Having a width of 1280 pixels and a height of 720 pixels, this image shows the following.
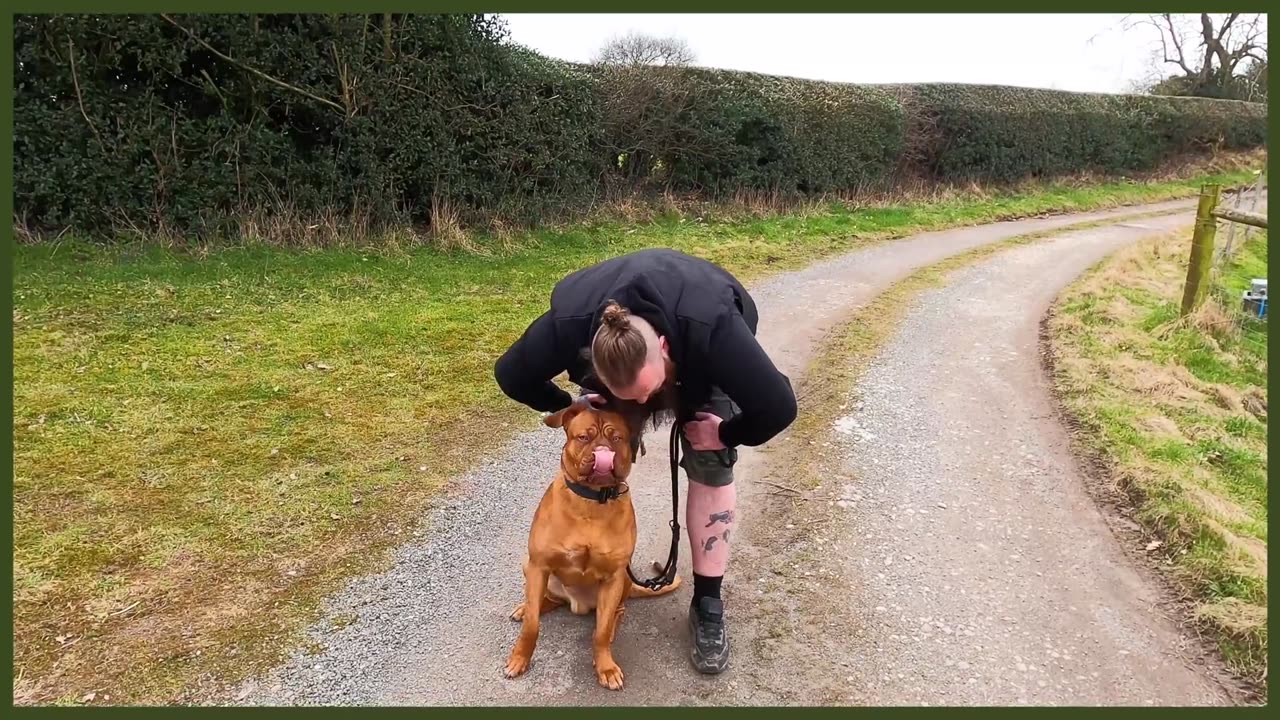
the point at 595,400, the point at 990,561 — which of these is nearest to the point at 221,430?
the point at 595,400

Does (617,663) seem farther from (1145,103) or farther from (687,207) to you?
(1145,103)

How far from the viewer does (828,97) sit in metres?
15.2

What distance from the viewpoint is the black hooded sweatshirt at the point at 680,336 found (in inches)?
98.2

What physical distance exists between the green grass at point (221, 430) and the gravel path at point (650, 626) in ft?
0.78

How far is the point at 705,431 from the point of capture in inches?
114

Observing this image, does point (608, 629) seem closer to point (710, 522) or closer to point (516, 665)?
point (516, 665)

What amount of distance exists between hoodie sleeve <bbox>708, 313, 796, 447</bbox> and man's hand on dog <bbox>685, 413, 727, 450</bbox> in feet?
0.89

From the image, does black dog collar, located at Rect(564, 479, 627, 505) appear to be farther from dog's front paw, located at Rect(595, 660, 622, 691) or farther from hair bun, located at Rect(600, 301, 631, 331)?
hair bun, located at Rect(600, 301, 631, 331)

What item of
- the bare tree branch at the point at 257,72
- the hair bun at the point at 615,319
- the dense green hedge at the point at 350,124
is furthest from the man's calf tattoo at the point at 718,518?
the bare tree branch at the point at 257,72

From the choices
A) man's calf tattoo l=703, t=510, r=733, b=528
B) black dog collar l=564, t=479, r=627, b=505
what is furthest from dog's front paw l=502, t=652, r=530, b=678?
man's calf tattoo l=703, t=510, r=733, b=528

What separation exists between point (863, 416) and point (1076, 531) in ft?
5.64

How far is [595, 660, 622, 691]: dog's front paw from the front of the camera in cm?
293

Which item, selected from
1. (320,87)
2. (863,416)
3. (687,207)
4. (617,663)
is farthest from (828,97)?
(617,663)

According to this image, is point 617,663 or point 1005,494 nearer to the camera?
point 617,663
